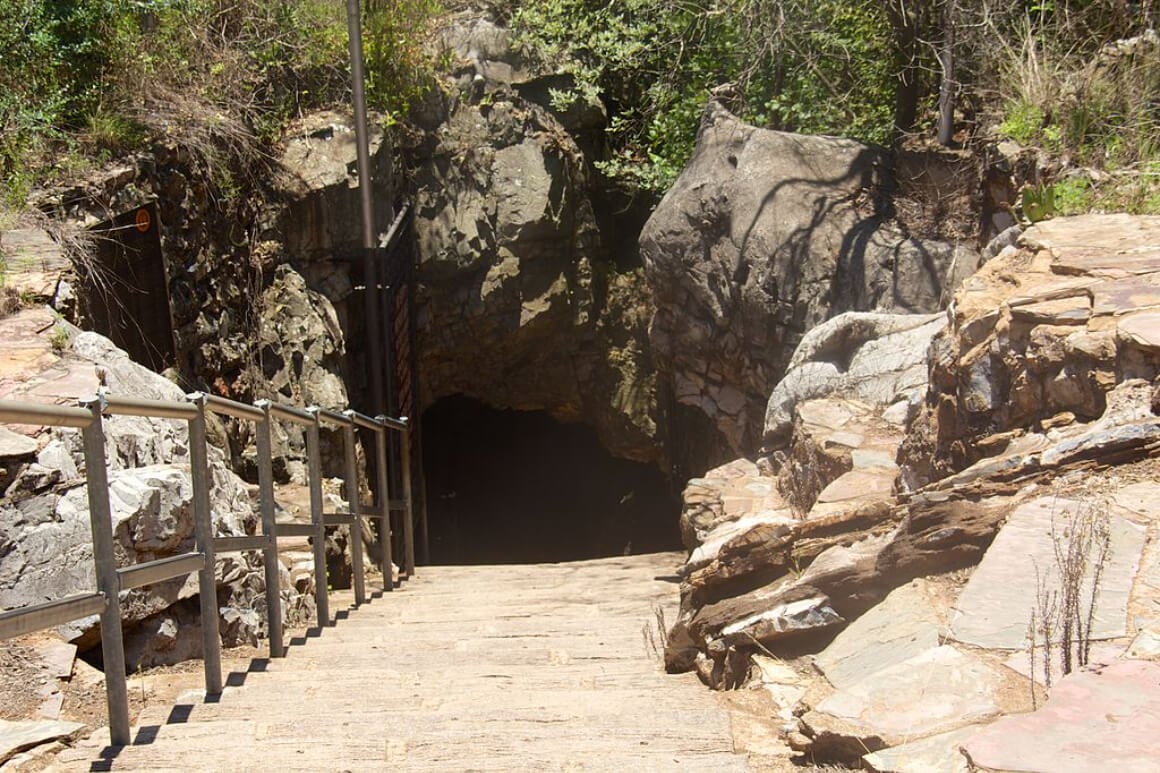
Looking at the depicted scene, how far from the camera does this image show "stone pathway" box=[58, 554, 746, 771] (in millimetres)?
2438

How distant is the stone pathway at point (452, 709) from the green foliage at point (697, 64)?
19.6 ft

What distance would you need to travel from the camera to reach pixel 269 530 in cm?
376

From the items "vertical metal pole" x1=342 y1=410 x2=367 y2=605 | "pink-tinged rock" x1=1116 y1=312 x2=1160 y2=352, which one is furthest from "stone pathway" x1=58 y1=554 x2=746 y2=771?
"pink-tinged rock" x1=1116 y1=312 x2=1160 y2=352

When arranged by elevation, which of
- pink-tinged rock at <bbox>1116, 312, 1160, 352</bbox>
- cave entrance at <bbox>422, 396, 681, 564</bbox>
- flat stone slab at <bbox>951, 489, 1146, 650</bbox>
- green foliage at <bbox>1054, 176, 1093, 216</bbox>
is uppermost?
green foliage at <bbox>1054, 176, 1093, 216</bbox>

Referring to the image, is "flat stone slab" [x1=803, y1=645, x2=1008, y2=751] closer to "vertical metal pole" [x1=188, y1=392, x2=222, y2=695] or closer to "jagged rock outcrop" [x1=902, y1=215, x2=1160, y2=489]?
"jagged rock outcrop" [x1=902, y1=215, x2=1160, y2=489]

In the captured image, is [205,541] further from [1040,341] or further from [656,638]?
[1040,341]

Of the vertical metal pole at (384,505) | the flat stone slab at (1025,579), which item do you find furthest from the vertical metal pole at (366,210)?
the flat stone slab at (1025,579)

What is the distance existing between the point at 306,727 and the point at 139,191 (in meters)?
5.64

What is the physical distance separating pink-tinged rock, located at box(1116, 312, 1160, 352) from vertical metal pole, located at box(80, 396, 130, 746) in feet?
9.00

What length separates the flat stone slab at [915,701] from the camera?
215 centimetres

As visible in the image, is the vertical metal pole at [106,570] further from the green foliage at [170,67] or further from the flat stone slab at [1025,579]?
the green foliage at [170,67]

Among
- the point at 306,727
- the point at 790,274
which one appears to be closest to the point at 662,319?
the point at 790,274

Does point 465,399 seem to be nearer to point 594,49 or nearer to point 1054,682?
point 594,49

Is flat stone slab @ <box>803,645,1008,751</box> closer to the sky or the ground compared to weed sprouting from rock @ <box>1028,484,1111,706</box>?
closer to the ground
